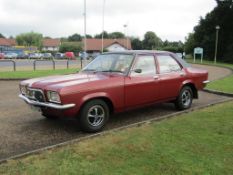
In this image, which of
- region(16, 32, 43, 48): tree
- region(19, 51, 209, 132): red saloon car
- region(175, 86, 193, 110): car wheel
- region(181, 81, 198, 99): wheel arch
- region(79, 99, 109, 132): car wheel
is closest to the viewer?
region(19, 51, 209, 132): red saloon car

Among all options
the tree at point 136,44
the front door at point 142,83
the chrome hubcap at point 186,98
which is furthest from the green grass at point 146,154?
the tree at point 136,44

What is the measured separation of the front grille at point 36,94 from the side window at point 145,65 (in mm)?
1976

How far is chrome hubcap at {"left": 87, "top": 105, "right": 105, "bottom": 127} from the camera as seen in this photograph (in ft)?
18.6

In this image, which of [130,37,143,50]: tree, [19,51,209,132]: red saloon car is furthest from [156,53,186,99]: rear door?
[130,37,143,50]: tree

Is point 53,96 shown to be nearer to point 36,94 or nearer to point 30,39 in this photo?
point 36,94

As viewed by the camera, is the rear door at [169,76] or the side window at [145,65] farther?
the rear door at [169,76]

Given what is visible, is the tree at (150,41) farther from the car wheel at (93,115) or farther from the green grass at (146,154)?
the green grass at (146,154)

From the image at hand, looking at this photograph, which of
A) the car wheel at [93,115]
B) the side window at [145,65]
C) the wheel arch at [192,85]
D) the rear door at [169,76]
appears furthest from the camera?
the wheel arch at [192,85]

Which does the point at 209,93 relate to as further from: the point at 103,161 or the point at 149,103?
the point at 103,161

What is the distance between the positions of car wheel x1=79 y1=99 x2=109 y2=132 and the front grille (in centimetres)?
81

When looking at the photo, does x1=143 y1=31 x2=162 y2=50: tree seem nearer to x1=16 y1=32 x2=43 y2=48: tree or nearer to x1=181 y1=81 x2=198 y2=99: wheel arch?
x1=16 y1=32 x2=43 y2=48: tree

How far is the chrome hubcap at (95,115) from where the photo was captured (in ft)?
18.6

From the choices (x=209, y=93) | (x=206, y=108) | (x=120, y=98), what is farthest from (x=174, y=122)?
(x=209, y=93)

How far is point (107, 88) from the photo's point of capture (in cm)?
579
